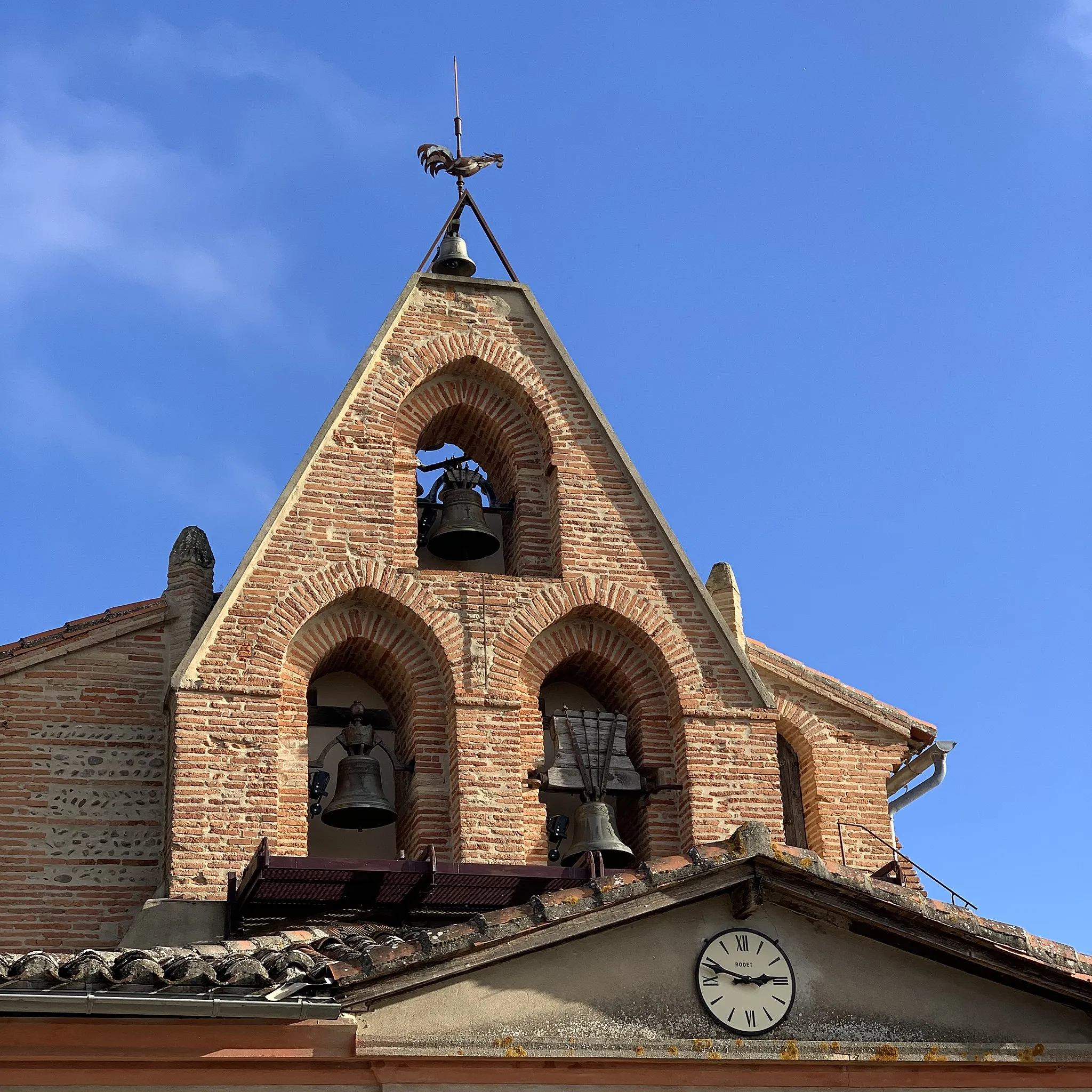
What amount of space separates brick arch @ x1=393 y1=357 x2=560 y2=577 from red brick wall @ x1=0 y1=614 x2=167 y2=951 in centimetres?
302

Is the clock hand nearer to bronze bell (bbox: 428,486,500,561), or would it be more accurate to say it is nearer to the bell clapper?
the bell clapper

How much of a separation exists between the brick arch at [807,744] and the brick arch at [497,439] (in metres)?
2.89

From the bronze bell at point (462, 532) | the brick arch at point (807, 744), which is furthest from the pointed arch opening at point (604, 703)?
the brick arch at point (807, 744)

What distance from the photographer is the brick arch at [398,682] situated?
1600 cm

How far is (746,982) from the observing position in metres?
11.8

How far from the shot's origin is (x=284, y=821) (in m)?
15.5

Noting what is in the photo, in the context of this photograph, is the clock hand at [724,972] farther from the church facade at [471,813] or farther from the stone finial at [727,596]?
A: the stone finial at [727,596]

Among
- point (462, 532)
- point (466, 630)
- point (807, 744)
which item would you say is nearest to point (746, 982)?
point (466, 630)

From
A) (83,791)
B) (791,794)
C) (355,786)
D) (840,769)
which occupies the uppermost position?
(840,769)

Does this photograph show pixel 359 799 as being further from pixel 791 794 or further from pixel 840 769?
pixel 840 769

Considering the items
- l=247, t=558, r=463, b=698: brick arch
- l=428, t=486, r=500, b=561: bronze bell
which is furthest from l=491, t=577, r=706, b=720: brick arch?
l=428, t=486, r=500, b=561: bronze bell

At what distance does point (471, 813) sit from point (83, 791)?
3.41 meters

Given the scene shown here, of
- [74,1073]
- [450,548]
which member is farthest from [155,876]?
[74,1073]

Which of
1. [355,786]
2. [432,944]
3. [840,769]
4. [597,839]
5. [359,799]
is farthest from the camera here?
[840,769]
